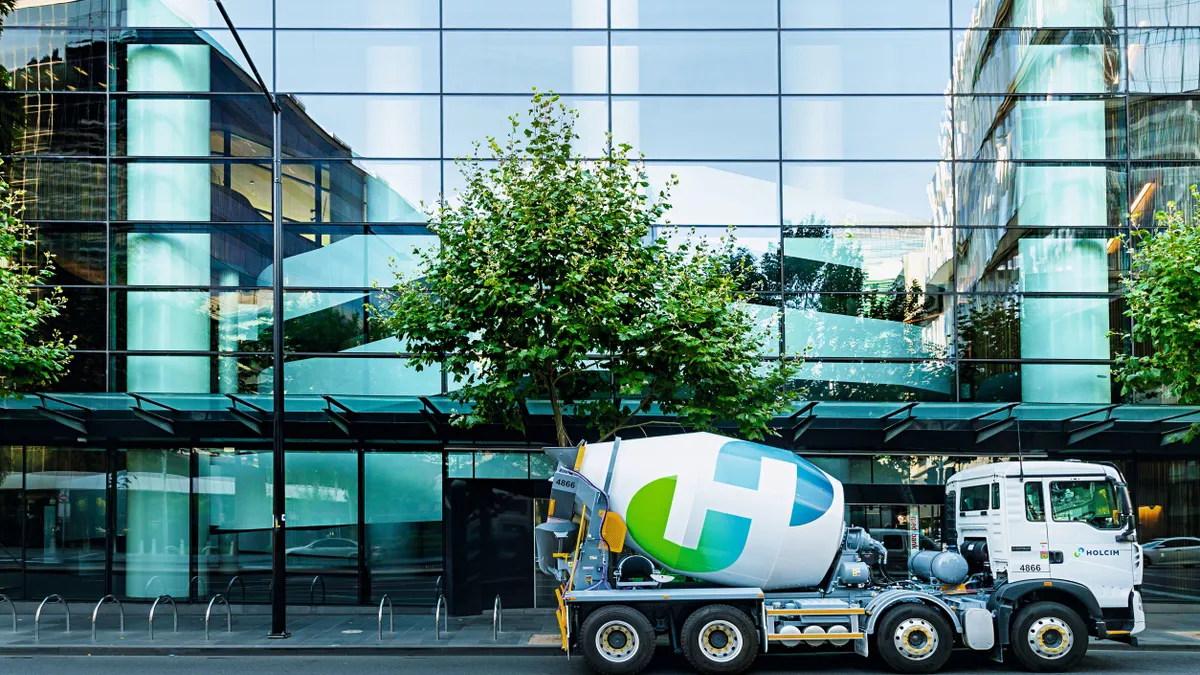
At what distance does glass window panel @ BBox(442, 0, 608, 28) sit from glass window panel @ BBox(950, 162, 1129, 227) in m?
8.49

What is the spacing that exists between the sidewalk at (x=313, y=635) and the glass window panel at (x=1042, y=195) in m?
7.87

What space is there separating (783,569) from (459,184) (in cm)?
1113

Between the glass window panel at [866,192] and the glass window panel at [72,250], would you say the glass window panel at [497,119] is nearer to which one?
the glass window panel at [866,192]

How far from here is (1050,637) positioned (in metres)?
13.1

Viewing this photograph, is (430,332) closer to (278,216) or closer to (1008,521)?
(278,216)

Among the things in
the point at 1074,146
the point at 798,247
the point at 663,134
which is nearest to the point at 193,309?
the point at 663,134

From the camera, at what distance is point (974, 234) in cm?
2098

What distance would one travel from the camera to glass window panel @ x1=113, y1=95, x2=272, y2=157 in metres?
21.1

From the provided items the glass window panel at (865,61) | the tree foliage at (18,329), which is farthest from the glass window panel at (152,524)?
the glass window panel at (865,61)

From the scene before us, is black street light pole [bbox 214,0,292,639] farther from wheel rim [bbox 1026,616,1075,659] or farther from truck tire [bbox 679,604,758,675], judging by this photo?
wheel rim [bbox 1026,616,1075,659]

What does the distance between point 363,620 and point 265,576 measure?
9.27 feet

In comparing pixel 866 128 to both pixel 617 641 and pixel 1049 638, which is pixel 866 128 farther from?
pixel 617 641

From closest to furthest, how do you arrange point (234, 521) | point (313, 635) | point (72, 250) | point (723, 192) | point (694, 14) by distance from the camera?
point (313, 635), point (234, 521), point (72, 250), point (723, 192), point (694, 14)

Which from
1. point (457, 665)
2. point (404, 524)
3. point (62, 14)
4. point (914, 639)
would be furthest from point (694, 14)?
point (457, 665)
